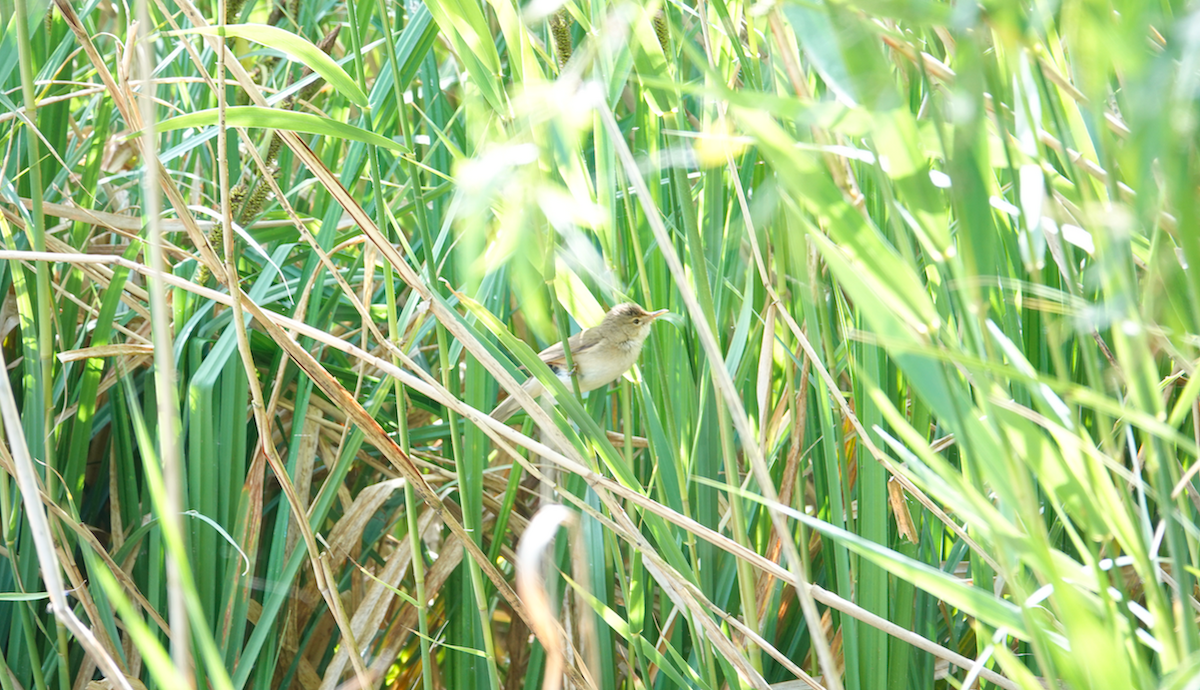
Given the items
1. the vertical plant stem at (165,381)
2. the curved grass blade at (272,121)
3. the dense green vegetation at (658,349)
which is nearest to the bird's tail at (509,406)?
the dense green vegetation at (658,349)

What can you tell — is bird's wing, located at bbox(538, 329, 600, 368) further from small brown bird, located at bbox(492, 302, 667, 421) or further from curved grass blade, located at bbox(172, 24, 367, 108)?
curved grass blade, located at bbox(172, 24, 367, 108)

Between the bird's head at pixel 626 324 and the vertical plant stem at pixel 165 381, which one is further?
the bird's head at pixel 626 324

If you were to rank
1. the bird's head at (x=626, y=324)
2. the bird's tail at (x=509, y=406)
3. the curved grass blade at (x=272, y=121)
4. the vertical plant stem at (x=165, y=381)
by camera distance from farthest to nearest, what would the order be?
the bird's tail at (x=509, y=406) → the bird's head at (x=626, y=324) → the curved grass blade at (x=272, y=121) → the vertical plant stem at (x=165, y=381)

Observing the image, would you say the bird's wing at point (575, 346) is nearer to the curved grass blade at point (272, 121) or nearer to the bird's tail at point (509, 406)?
the bird's tail at point (509, 406)

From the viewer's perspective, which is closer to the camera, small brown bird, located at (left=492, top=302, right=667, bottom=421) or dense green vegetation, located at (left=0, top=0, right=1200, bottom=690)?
dense green vegetation, located at (left=0, top=0, right=1200, bottom=690)

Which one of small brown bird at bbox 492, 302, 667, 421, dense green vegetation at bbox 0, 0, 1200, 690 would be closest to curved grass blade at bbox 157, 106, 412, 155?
dense green vegetation at bbox 0, 0, 1200, 690

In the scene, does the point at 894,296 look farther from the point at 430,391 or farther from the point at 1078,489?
the point at 430,391

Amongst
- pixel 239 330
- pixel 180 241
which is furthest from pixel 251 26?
pixel 180 241

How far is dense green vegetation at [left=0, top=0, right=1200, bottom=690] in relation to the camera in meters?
0.60

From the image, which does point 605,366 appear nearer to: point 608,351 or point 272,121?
point 608,351

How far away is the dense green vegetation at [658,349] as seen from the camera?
60cm

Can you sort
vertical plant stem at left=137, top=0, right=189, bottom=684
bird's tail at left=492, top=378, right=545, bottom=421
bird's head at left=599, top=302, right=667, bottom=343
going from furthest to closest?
bird's tail at left=492, top=378, right=545, bottom=421, bird's head at left=599, top=302, right=667, bottom=343, vertical plant stem at left=137, top=0, right=189, bottom=684

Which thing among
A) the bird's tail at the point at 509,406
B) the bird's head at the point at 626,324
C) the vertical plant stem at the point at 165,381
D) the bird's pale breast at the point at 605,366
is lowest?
the bird's tail at the point at 509,406

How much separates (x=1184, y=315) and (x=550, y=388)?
1.96 ft
